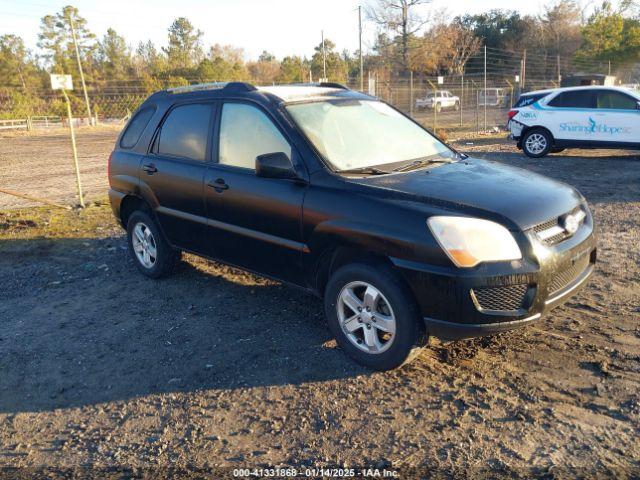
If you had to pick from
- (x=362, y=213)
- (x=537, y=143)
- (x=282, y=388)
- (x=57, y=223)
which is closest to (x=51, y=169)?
(x=57, y=223)

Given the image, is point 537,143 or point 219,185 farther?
point 537,143

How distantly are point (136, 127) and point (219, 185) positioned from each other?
1690mm

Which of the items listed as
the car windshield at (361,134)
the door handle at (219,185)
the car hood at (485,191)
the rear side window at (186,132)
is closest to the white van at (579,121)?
the car windshield at (361,134)

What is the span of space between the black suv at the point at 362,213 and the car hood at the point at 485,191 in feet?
0.04

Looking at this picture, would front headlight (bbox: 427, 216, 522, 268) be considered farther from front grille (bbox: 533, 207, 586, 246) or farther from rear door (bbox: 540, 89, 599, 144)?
rear door (bbox: 540, 89, 599, 144)

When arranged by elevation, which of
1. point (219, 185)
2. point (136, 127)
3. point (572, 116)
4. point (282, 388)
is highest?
point (136, 127)

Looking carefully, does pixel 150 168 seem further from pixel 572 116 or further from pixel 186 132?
pixel 572 116

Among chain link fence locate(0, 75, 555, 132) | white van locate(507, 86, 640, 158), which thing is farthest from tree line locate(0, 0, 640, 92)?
white van locate(507, 86, 640, 158)

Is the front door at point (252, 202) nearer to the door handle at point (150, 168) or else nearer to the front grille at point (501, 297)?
the door handle at point (150, 168)

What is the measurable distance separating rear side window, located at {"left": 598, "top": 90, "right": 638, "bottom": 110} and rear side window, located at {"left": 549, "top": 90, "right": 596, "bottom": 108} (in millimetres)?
168

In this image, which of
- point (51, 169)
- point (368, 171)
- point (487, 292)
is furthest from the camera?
point (51, 169)

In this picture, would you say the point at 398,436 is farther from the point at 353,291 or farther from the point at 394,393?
the point at 353,291

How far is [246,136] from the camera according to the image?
4.41 m

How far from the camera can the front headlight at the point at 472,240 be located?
3152 mm
